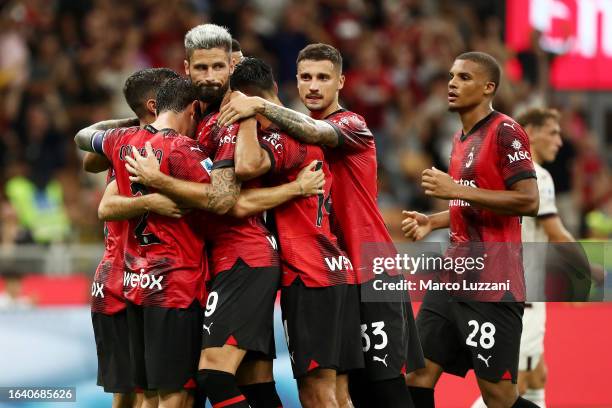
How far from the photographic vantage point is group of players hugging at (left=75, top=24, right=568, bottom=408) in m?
5.90

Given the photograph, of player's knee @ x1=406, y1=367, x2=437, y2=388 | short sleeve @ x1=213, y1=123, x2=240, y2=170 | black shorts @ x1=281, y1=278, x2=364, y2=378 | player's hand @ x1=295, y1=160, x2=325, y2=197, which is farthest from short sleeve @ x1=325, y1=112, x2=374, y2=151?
player's knee @ x1=406, y1=367, x2=437, y2=388

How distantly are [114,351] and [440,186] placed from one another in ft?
7.06

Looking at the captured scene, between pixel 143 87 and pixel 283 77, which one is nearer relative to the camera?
pixel 143 87

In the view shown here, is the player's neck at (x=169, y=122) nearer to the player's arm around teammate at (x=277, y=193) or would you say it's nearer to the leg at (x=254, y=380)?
the player's arm around teammate at (x=277, y=193)

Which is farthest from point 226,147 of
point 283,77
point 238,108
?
point 283,77

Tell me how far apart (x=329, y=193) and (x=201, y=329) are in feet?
3.48

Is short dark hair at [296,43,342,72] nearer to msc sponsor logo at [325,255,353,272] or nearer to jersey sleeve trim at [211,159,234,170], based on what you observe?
jersey sleeve trim at [211,159,234,170]

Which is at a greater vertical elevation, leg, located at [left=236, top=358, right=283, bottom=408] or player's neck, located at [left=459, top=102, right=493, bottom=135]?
player's neck, located at [left=459, top=102, right=493, bottom=135]

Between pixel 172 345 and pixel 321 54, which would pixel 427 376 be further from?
pixel 321 54

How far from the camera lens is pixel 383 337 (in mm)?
6262

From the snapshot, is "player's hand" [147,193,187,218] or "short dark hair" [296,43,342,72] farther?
"short dark hair" [296,43,342,72]

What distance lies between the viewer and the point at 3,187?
13.2 m

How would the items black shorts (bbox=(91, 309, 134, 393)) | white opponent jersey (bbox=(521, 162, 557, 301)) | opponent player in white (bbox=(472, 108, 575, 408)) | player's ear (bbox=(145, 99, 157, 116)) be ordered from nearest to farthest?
black shorts (bbox=(91, 309, 134, 393))
player's ear (bbox=(145, 99, 157, 116))
white opponent jersey (bbox=(521, 162, 557, 301))
opponent player in white (bbox=(472, 108, 575, 408))

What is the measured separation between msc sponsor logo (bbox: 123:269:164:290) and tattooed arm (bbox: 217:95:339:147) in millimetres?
919
